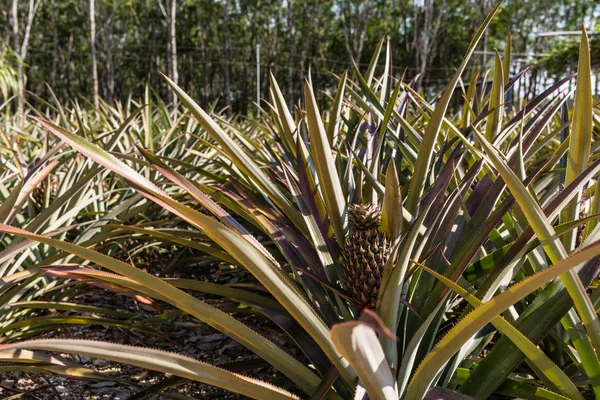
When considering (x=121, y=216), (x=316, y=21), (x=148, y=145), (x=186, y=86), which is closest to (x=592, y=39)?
(x=148, y=145)

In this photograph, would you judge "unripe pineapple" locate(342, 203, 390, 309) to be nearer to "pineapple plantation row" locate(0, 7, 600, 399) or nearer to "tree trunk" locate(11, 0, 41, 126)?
"pineapple plantation row" locate(0, 7, 600, 399)

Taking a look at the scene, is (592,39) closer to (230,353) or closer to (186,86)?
(230,353)

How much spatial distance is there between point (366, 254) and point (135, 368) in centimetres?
93

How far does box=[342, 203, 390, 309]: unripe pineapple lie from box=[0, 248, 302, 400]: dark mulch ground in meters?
0.30

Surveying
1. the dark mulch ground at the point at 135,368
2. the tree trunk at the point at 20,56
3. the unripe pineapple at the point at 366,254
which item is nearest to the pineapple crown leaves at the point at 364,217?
the unripe pineapple at the point at 366,254

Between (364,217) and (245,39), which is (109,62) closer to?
(245,39)

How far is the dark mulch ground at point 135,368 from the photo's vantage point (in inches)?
52.5

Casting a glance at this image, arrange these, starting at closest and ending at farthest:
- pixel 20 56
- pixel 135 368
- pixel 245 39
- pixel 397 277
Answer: pixel 397 277 → pixel 135 368 → pixel 20 56 → pixel 245 39

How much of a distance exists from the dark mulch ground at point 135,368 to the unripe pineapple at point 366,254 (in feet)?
0.97

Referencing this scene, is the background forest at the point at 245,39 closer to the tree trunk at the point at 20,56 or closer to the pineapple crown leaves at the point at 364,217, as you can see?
the tree trunk at the point at 20,56

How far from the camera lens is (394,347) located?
2.67 feet

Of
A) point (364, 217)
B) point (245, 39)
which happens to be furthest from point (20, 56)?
point (245, 39)

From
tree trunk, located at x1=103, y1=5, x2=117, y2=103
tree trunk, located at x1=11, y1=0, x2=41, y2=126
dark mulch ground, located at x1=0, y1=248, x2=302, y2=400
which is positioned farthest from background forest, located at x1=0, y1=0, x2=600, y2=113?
dark mulch ground, located at x1=0, y1=248, x2=302, y2=400

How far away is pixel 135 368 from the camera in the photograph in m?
1.48
